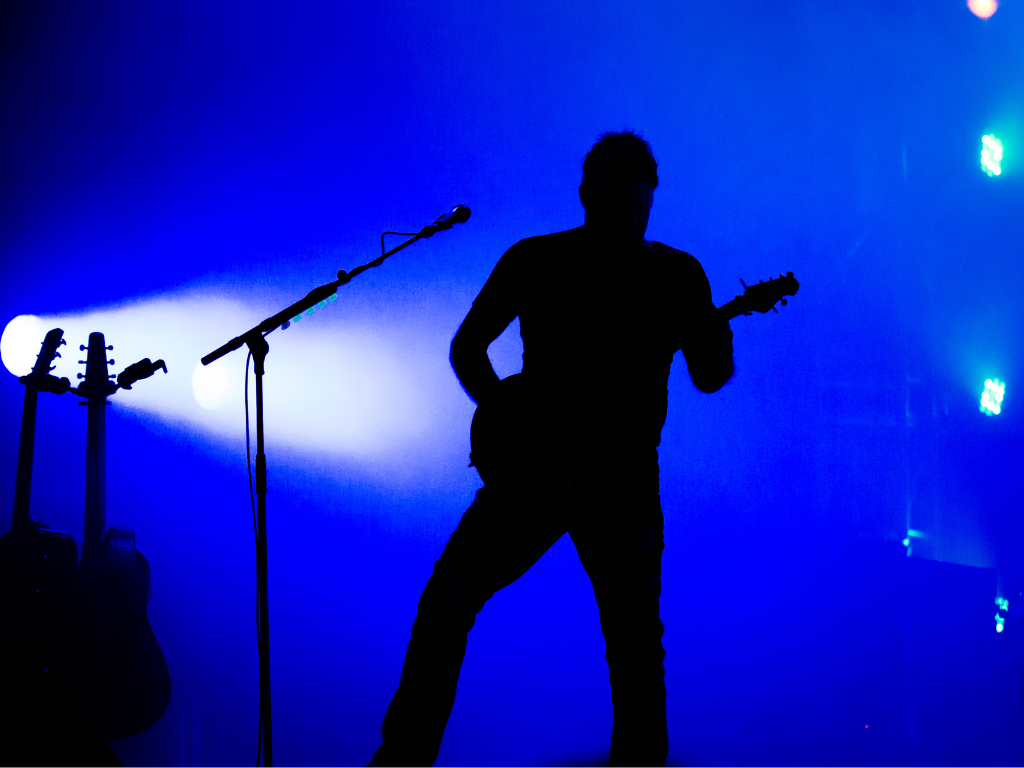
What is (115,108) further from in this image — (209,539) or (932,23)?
(932,23)

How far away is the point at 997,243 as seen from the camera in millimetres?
2926

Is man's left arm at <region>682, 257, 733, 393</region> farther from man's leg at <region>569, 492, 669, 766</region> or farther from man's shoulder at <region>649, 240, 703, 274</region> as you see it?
man's leg at <region>569, 492, 669, 766</region>

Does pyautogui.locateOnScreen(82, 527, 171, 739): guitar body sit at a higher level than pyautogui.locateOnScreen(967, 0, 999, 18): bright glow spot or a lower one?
lower

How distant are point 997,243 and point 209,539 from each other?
3401 millimetres

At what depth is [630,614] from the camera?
1.54 metres

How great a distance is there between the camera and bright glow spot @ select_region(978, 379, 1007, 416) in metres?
Result: 2.86

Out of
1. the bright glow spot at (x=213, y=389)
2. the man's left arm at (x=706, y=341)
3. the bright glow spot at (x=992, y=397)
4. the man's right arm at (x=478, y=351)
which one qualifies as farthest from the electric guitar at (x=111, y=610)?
the bright glow spot at (x=992, y=397)

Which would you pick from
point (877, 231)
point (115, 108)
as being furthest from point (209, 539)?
point (877, 231)

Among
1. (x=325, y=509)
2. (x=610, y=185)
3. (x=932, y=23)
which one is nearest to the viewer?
(x=610, y=185)

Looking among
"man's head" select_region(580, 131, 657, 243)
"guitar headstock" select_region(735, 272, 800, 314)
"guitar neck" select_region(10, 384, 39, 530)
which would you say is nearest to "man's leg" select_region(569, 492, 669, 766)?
"guitar headstock" select_region(735, 272, 800, 314)

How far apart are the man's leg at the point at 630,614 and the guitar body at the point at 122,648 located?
1.82m

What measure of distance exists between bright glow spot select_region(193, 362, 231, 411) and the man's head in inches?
71.0

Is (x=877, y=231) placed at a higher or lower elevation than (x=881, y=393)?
higher

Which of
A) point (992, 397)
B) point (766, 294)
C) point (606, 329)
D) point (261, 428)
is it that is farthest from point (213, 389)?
point (992, 397)
